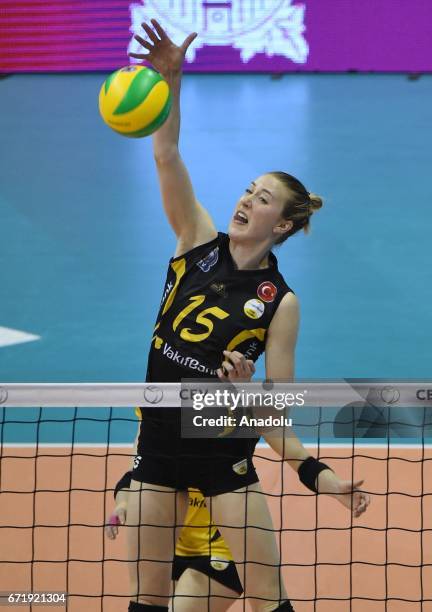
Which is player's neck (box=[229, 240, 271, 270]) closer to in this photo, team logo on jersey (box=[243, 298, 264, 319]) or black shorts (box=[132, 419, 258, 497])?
team logo on jersey (box=[243, 298, 264, 319])

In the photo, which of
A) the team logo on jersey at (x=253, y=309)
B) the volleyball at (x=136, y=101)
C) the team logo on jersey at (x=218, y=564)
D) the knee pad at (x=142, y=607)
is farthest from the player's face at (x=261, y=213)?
the knee pad at (x=142, y=607)

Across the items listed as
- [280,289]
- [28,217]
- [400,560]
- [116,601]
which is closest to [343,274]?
[28,217]

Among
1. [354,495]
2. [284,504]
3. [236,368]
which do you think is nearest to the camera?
[236,368]

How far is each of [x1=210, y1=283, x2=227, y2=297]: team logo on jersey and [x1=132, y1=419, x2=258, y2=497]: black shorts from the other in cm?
54

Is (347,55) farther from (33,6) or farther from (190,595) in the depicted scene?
(190,595)

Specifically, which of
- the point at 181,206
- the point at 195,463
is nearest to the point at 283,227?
the point at 181,206

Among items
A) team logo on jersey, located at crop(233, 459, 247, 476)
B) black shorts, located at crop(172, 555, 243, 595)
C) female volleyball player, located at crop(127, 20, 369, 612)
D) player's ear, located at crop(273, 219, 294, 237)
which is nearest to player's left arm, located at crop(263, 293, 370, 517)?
female volleyball player, located at crop(127, 20, 369, 612)

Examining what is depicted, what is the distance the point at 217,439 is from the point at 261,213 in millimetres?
892

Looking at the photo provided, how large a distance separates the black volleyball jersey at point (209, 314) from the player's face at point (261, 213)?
5.1 inches

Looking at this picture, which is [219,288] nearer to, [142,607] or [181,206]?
[181,206]

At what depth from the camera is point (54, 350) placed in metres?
7.99

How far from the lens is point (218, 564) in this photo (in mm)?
3928

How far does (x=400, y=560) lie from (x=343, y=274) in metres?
3.87

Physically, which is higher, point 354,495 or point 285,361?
point 285,361
